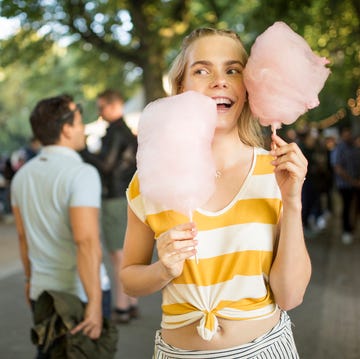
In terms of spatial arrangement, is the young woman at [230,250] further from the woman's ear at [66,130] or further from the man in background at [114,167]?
the man in background at [114,167]

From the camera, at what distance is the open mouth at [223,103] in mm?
1918

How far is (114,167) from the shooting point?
19.0 feet

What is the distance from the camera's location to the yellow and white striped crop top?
71.9 inches

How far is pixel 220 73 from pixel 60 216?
56.7 inches

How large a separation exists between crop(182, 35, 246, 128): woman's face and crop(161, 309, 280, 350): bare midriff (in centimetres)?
66

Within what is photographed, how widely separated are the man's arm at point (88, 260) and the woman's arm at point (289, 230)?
4.27 ft

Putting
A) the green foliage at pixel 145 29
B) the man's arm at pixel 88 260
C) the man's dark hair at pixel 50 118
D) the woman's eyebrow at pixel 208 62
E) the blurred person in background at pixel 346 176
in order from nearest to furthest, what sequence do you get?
1. the woman's eyebrow at pixel 208 62
2. the man's arm at pixel 88 260
3. the man's dark hair at pixel 50 118
4. the green foliage at pixel 145 29
5. the blurred person in background at pixel 346 176

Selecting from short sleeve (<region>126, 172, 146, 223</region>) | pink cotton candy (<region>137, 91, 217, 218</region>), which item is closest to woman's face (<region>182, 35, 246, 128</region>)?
pink cotton candy (<region>137, 91, 217, 218</region>)

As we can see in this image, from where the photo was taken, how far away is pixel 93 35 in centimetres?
1314

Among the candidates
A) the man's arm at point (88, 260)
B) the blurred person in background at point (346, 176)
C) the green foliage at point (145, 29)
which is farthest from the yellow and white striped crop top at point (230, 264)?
the blurred person in background at point (346, 176)

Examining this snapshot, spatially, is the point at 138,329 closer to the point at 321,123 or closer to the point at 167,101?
the point at 167,101

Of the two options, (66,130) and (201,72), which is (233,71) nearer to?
(201,72)

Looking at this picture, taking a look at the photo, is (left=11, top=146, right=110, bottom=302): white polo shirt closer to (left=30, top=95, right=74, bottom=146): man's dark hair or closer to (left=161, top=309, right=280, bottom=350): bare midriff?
(left=30, top=95, right=74, bottom=146): man's dark hair

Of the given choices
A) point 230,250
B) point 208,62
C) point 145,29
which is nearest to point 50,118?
point 208,62
